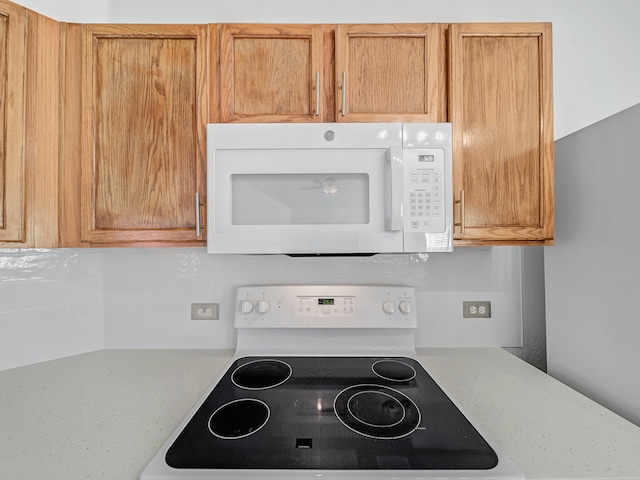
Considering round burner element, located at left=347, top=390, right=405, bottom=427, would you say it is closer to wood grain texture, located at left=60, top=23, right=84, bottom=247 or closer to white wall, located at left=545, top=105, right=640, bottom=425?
white wall, located at left=545, top=105, right=640, bottom=425

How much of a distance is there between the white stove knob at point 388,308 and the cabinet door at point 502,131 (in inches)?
14.0

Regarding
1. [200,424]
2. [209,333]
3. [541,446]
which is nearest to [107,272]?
[209,333]

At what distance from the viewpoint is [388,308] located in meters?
1.21

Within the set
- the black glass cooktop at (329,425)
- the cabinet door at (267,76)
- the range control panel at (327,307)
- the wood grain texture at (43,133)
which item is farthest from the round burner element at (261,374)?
the cabinet door at (267,76)

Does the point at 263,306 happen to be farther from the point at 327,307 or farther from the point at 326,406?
the point at 326,406

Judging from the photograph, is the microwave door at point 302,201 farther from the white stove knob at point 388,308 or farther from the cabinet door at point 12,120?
the cabinet door at point 12,120

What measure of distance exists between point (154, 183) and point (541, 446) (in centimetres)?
126

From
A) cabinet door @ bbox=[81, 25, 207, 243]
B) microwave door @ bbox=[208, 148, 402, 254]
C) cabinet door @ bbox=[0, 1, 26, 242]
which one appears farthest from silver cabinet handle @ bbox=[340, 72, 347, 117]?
cabinet door @ bbox=[0, 1, 26, 242]

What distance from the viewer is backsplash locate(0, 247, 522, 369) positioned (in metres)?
1.31

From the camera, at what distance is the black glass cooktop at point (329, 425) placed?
0.66 m

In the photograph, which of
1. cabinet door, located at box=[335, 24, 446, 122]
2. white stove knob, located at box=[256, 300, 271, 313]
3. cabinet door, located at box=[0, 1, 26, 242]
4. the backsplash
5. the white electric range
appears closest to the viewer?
the white electric range

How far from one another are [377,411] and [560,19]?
1692mm

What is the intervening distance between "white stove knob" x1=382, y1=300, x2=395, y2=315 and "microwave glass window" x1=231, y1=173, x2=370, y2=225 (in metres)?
0.41

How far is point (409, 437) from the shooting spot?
2.41 ft
